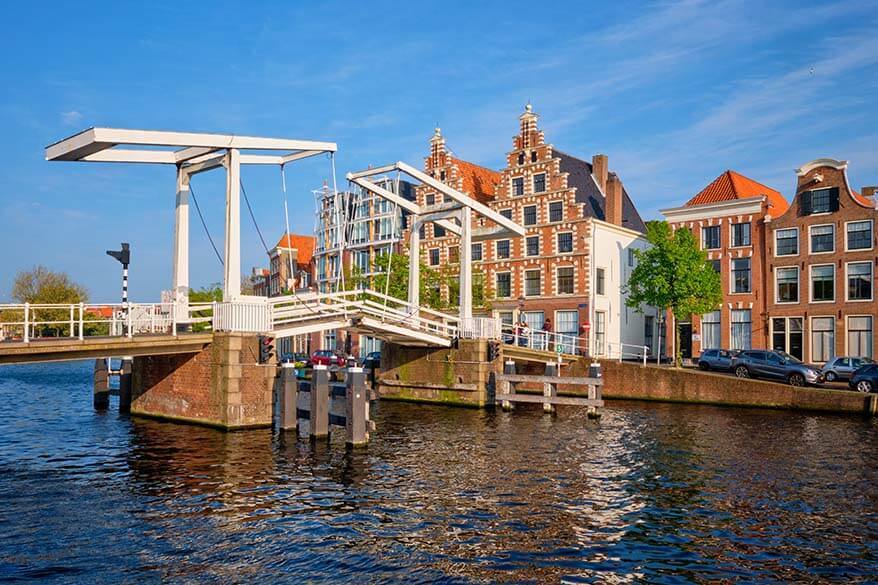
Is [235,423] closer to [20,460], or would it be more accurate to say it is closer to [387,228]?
[20,460]

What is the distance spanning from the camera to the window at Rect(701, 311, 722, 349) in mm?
40281

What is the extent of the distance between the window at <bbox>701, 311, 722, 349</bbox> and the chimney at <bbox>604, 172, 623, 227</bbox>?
818cm

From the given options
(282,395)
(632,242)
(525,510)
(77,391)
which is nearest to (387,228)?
(632,242)

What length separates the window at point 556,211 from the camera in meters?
43.6

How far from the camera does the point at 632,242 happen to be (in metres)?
46.4

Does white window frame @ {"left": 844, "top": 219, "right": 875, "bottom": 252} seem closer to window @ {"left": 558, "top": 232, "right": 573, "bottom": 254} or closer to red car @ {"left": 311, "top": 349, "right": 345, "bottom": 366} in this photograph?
window @ {"left": 558, "top": 232, "right": 573, "bottom": 254}

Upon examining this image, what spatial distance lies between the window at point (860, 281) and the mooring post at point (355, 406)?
90.1 ft

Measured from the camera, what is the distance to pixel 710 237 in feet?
134

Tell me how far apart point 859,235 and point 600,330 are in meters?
14.1

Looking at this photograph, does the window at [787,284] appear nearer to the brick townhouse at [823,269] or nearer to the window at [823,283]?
the brick townhouse at [823,269]

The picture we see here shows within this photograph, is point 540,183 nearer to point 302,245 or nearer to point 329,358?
point 329,358

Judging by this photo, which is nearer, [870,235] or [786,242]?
[870,235]

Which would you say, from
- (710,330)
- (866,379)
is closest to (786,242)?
(710,330)

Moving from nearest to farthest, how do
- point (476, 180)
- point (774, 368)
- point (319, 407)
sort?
point (319, 407), point (774, 368), point (476, 180)
